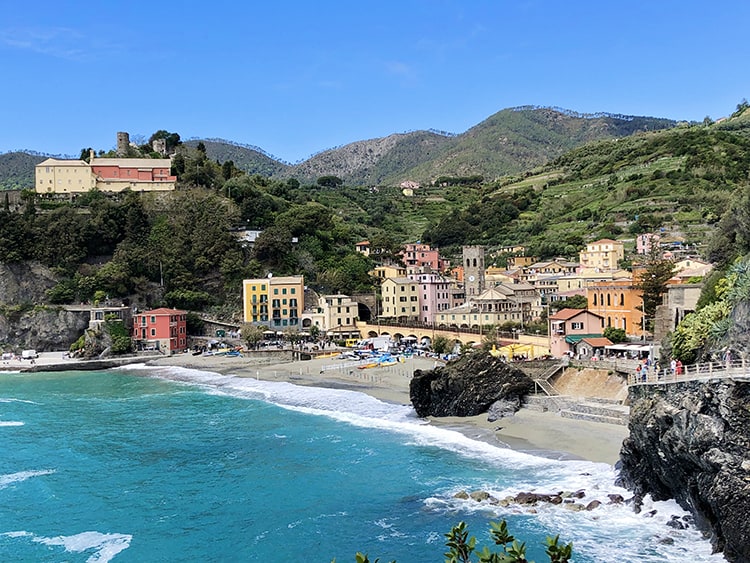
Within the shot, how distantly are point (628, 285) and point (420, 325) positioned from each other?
875 inches

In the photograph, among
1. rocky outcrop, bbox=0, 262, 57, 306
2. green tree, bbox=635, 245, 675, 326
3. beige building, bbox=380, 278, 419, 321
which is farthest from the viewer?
rocky outcrop, bbox=0, 262, 57, 306

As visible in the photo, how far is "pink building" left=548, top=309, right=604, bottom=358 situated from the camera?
43844 mm

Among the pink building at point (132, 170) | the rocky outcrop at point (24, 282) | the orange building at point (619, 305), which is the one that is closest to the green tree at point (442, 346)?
the orange building at point (619, 305)

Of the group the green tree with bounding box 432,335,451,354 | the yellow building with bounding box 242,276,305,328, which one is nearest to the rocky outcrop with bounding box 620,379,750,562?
the green tree with bounding box 432,335,451,354

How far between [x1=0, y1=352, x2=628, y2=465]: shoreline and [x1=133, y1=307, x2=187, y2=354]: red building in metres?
2.57

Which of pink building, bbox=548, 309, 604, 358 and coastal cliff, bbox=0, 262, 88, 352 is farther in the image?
coastal cliff, bbox=0, 262, 88, 352

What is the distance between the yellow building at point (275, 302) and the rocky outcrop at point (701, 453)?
53375 millimetres

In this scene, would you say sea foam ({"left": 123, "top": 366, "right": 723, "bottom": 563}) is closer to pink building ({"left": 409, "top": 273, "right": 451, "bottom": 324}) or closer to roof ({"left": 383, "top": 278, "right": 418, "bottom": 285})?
pink building ({"left": 409, "top": 273, "right": 451, "bottom": 324})

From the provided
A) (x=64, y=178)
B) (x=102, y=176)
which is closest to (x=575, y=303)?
(x=102, y=176)

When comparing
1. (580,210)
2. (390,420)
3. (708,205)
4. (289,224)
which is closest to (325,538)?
(390,420)

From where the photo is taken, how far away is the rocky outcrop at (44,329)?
72375 millimetres

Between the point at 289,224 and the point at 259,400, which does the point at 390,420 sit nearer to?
the point at 259,400

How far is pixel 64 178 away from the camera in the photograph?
299 feet

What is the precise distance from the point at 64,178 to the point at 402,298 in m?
49.4
